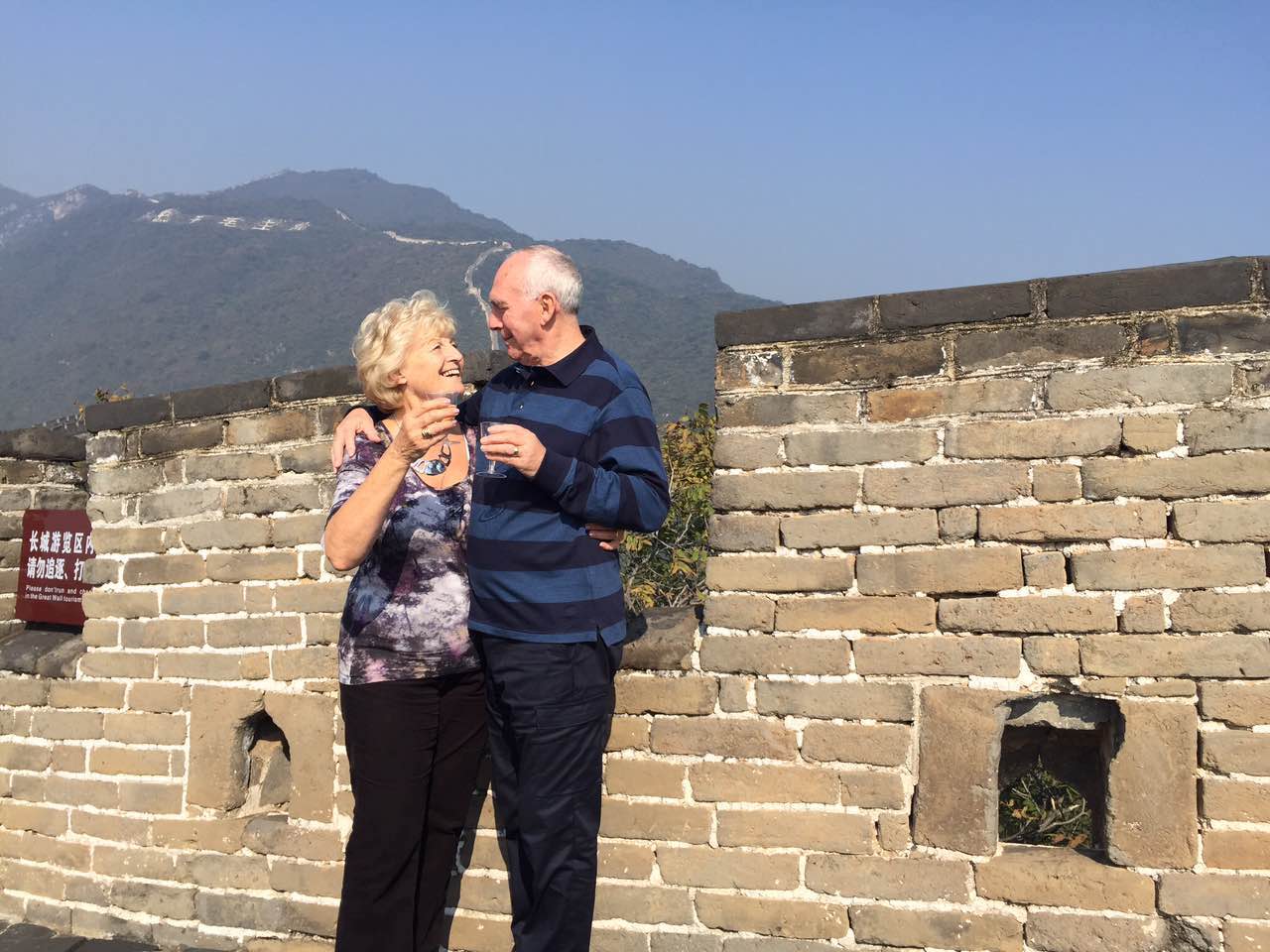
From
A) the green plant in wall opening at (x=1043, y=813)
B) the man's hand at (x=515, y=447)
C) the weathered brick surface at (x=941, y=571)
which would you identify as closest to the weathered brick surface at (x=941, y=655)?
the weathered brick surface at (x=941, y=571)

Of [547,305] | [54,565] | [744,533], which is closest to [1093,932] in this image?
[744,533]

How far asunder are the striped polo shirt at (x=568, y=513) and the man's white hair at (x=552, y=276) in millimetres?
137

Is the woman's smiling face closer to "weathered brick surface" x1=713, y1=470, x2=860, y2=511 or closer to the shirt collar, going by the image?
the shirt collar

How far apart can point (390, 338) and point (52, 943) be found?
305 centimetres

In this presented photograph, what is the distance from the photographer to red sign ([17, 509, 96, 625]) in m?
4.84

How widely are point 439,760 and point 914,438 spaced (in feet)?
5.57

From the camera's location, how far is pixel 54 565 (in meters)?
4.90

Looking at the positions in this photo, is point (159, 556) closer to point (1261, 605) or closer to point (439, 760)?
point (439, 760)

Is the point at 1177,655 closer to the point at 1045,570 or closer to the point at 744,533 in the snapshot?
the point at 1045,570

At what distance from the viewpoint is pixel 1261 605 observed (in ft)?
9.27

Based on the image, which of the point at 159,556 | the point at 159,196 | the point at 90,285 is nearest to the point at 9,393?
the point at 90,285

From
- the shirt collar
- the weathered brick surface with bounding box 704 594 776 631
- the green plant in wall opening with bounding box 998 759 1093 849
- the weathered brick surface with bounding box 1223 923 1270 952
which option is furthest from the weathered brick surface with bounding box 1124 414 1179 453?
the green plant in wall opening with bounding box 998 759 1093 849

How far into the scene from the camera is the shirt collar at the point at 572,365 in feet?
9.02

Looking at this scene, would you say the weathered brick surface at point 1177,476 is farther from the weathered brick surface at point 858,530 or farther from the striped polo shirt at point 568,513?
the striped polo shirt at point 568,513
